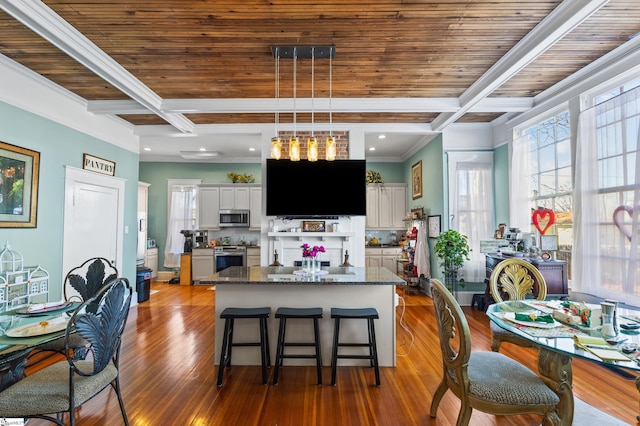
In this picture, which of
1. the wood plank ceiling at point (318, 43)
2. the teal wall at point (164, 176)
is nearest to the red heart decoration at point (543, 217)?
the wood plank ceiling at point (318, 43)

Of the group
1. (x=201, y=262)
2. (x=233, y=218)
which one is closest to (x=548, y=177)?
(x=233, y=218)

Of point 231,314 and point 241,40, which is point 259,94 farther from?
point 231,314

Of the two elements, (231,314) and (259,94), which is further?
(259,94)

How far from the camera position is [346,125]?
5.16 m

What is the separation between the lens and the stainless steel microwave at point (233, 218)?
24.2 feet

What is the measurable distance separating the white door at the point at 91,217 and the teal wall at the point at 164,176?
2784 mm

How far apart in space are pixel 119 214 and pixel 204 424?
3975mm

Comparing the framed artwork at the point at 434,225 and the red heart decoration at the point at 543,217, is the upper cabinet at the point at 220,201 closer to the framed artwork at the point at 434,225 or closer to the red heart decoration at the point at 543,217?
the framed artwork at the point at 434,225

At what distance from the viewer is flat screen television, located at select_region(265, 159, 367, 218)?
4.84 metres

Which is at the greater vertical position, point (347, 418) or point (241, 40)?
point (241, 40)

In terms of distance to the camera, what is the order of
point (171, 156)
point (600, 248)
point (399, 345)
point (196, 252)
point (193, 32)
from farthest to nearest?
point (171, 156) < point (196, 252) < point (399, 345) < point (600, 248) < point (193, 32)

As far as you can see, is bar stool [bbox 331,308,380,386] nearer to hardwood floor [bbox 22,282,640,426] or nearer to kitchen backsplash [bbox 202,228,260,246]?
hardwood floor [bbox 22,282,640,426]

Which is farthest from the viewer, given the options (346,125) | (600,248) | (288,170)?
(346,125)

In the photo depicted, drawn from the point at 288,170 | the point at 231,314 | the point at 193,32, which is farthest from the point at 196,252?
the point at 193,32
